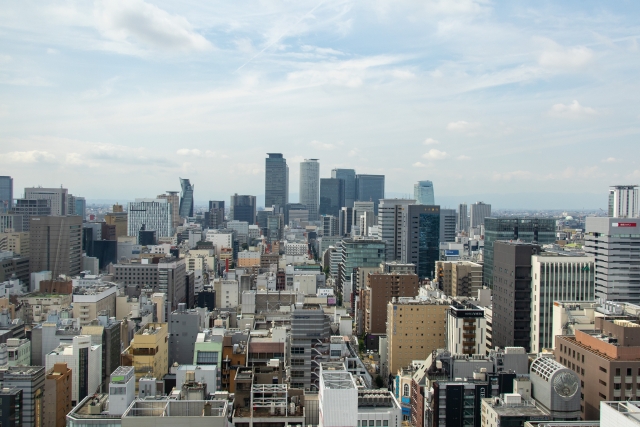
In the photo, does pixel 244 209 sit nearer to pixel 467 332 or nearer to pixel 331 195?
pixel 331 195

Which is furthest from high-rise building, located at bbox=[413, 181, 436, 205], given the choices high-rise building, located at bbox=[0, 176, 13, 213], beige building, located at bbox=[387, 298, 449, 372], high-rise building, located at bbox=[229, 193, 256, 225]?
beige building, located at bbox=[387, 298, 449, 372]

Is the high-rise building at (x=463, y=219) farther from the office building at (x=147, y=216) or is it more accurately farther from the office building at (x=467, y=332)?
the office building at (x=467, y=332)

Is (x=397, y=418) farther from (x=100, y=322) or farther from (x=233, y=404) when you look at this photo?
(x=100, y=322)

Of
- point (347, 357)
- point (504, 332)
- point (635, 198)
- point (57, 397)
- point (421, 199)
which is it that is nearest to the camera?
point (57, 397)

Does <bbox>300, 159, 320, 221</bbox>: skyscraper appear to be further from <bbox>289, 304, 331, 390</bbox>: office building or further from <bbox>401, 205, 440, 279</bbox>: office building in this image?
<bbox>289, 304, 331, 390</bbox>: office building

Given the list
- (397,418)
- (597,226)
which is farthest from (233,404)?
(597,226)

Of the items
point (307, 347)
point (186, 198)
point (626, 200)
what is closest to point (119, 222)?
point (186, 198)
